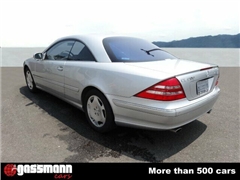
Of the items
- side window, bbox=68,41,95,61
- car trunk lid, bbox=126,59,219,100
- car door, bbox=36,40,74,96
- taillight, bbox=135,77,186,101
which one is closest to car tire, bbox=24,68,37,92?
car door, bbox=36,40,74,96

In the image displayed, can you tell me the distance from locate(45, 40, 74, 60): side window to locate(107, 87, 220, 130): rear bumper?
1.47 metres

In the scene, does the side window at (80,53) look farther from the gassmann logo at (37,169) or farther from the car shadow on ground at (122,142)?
the gassmann logo at (37,169)

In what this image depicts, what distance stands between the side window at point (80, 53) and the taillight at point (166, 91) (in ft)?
3.71

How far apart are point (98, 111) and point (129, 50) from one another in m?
1.06

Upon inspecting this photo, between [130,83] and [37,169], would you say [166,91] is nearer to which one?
[130,83]

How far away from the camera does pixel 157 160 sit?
221 centimetres

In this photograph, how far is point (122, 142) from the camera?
2.58m

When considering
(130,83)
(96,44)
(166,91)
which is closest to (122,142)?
(130,83)

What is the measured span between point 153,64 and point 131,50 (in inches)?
21.1

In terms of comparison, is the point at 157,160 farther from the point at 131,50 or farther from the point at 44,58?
the point at 44,58

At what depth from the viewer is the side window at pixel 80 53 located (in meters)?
2.84

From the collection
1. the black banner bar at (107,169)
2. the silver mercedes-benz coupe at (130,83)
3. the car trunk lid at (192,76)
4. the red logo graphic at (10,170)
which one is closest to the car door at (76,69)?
the silver mercedes-benz coupe at (130,83)

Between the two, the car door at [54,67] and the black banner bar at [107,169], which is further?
the car door at [54,67]

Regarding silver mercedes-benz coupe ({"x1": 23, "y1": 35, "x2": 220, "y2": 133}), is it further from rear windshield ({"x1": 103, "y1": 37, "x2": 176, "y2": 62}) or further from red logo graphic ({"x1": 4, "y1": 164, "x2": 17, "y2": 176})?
red logo graphic ({"x1": 4, "y1": 164, "x2": 17, "y2": 176})
